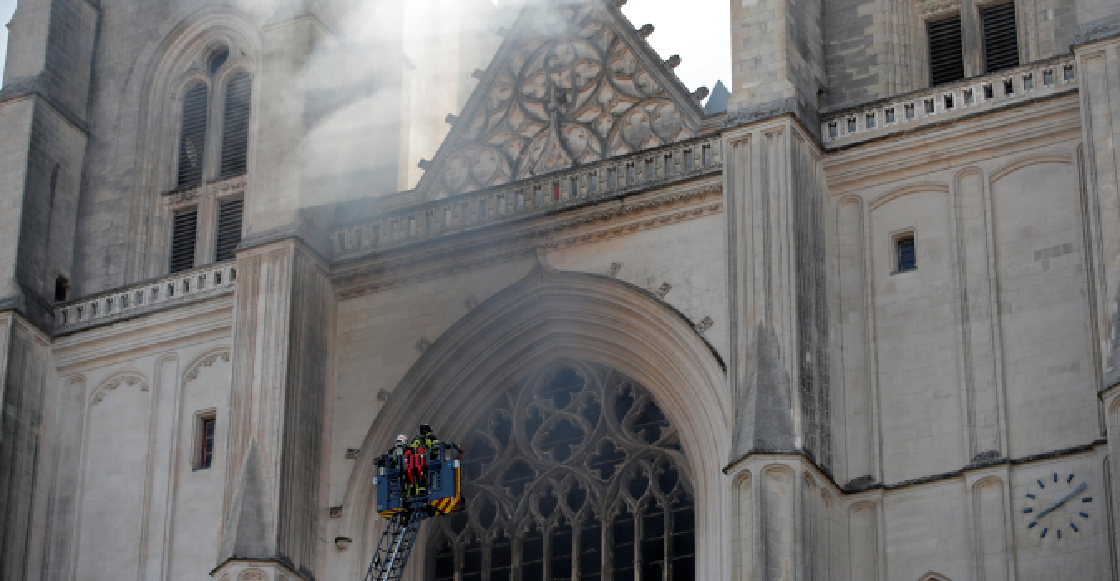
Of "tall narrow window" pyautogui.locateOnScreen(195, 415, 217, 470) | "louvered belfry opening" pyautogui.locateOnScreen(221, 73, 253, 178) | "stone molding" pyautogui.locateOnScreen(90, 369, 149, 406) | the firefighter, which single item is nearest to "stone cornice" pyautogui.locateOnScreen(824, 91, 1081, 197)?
the firefighter

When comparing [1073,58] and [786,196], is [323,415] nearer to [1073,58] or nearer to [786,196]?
[786,196]

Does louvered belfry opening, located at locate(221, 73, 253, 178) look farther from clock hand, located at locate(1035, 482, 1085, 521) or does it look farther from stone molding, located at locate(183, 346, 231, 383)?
clock hand, located at locate(1035, 482, 1085, 521)

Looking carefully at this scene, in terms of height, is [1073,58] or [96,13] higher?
[96,13]

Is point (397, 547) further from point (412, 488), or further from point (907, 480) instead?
point (907, 480)

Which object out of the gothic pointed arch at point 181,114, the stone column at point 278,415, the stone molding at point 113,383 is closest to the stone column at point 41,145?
the gothic pointed arch at point 181,114

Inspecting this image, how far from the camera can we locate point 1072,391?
2434 cm

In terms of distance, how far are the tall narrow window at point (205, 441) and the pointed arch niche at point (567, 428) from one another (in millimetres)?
2399

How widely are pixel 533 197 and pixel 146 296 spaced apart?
232 inches

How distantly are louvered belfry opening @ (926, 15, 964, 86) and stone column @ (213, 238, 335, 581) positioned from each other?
844 cm

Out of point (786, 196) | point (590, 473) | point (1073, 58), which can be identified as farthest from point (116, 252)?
point (1073, 58)

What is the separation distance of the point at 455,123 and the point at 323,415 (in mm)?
5181

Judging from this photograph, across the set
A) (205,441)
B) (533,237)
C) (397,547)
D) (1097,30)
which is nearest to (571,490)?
(397,547)

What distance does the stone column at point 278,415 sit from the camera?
89.1 feet

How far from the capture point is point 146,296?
101 feet
